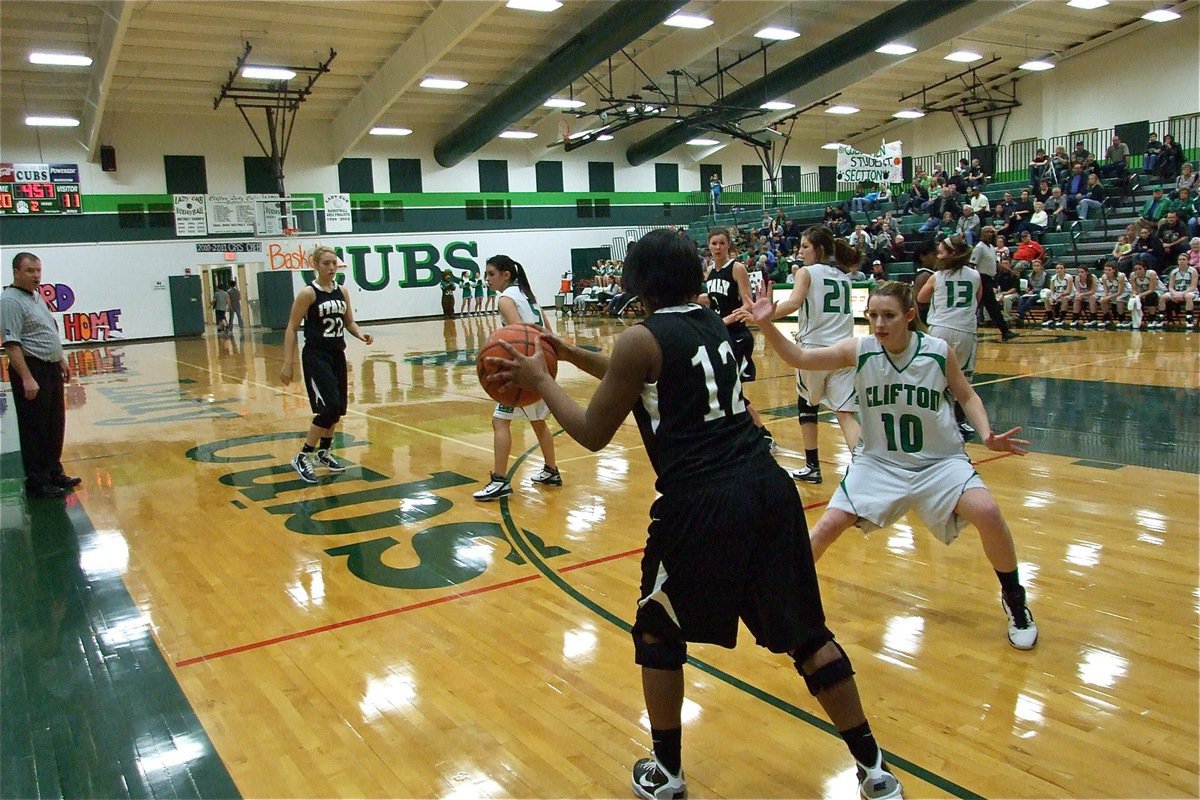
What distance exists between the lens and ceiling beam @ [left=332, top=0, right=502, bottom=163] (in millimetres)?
18312

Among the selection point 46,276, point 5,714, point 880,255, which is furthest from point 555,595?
point 46,276

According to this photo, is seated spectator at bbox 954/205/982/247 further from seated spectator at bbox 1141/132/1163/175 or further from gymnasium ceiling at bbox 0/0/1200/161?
gymnasium ceiling at bbox 0/0/1200/161

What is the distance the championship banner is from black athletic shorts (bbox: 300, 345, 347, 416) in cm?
1947

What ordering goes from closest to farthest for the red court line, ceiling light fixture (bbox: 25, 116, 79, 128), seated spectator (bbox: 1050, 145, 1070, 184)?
1. the red court line
2. seated spectator (bbox: 1050, 145, 1070, 184)
3. ceiling light fixture (bbox: 25, 116, 79, 128)

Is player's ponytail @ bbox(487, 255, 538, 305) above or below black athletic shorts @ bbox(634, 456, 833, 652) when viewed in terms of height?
above

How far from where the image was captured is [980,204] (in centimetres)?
2061

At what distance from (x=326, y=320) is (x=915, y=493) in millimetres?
4558

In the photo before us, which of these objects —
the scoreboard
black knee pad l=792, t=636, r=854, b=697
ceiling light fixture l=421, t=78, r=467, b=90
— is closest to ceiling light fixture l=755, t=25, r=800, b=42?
ceiling light fixture l=421, t=78, r=467, b=90

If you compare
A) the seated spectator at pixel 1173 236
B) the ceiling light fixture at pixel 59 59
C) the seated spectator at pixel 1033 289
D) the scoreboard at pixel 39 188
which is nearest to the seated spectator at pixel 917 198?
the seated spectator at pixel 1033 289

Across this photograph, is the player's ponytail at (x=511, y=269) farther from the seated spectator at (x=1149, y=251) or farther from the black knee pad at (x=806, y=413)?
the seated spectator at (x=1149, y=251)

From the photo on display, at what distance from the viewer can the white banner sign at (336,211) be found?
28.1m

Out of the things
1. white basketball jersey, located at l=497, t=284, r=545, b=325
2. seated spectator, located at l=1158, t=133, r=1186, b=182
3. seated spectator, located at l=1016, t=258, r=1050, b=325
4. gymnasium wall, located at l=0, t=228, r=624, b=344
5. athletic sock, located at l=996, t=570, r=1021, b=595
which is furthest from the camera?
gymnasium wall, located at l=0, t=228, r=624, b=344

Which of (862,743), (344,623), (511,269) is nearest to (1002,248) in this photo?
(511,269)

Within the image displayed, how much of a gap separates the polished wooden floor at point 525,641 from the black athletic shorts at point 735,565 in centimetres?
56
